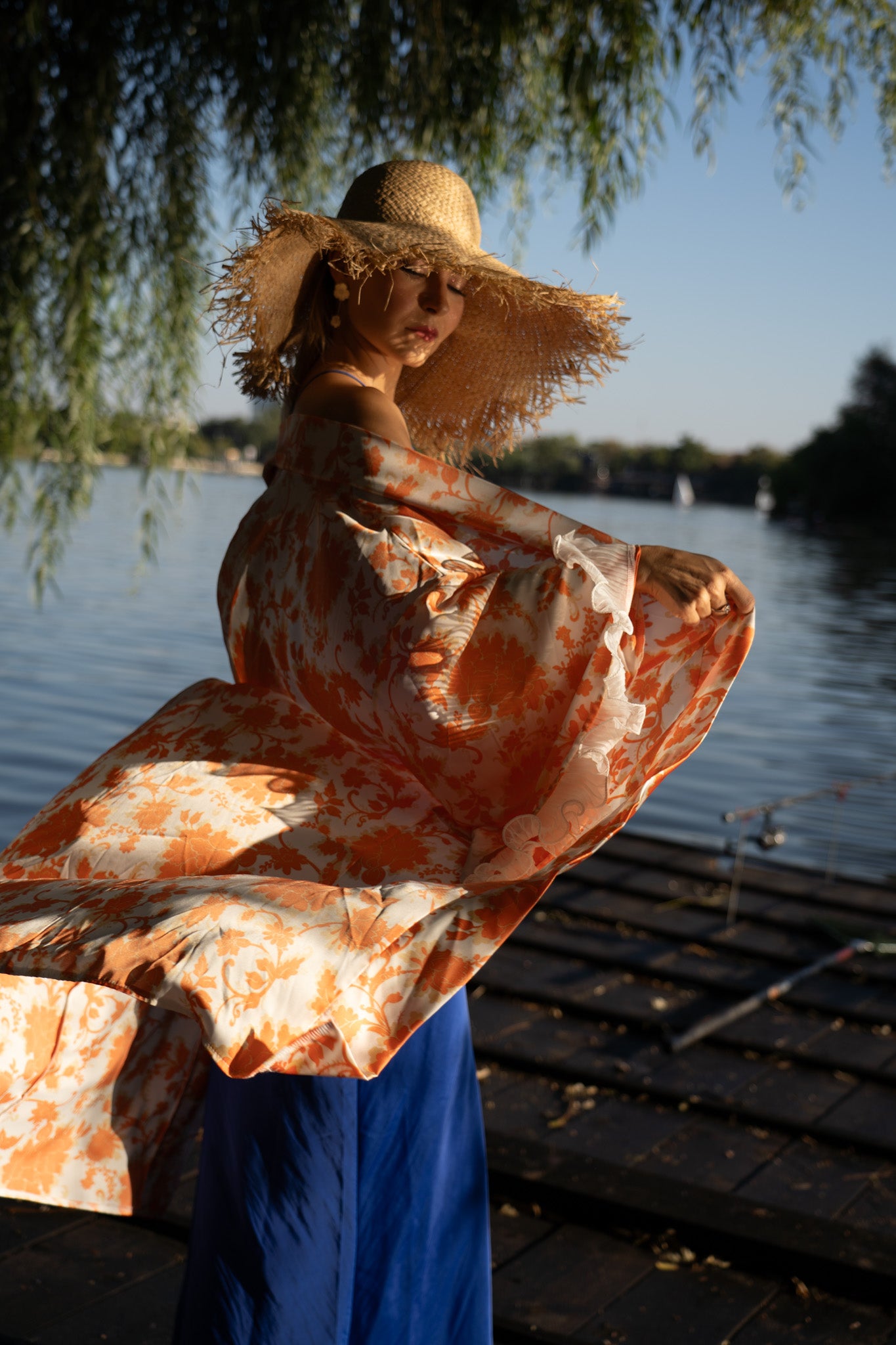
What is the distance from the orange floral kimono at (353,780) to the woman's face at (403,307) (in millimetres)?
172

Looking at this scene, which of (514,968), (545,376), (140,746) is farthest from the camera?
(514,968)

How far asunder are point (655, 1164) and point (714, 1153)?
0.51 feet

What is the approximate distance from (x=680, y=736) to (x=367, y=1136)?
537mm

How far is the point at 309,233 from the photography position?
1.36 meters

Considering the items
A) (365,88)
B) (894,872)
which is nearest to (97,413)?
(365,88)

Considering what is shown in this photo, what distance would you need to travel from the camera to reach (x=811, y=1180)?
260 cm

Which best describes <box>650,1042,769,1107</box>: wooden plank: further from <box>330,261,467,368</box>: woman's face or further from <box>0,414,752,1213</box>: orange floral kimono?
<box>330,261,467,368</box>: woman's face

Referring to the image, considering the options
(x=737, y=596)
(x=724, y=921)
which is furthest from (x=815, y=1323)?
(x=724, y=921)

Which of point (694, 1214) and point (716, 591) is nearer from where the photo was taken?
point (716, 591)

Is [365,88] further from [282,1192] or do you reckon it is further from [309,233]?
[282,1192]

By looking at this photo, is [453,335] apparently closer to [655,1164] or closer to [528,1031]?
[655,1164]

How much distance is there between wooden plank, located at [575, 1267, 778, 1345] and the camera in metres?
2.00

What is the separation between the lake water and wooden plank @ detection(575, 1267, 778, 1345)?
7.37 ft

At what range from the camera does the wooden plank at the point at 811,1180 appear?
2.49m
